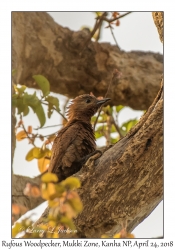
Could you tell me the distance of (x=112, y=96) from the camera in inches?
328

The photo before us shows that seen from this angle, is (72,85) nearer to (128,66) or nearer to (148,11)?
(128,66)

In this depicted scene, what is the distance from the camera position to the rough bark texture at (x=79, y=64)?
25.6ft

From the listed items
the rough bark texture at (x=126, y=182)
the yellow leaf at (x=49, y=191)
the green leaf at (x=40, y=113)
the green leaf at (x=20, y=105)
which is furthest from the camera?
the green leaf at (x=40, y=113)

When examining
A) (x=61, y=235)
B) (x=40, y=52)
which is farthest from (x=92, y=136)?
(x=40, y=52)

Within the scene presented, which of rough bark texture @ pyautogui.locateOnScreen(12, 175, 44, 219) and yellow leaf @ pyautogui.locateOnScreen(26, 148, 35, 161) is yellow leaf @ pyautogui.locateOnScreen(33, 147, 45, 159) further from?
rough bark texture @ pyautogui.locateOnScreen(12, 175, 44, 219)

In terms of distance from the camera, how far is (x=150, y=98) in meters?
8.77

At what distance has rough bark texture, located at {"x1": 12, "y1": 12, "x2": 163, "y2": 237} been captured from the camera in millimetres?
4352

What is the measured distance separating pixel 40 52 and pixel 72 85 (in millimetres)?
794

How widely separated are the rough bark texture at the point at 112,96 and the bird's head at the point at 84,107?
48.3 inches

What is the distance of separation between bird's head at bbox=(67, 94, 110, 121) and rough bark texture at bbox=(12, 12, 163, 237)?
4.02ft

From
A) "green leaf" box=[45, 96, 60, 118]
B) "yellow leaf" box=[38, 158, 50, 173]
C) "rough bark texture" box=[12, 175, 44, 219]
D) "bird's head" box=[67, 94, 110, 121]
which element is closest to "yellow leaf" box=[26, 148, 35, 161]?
"yellow leaf" box=[38, 158, 50, 173]

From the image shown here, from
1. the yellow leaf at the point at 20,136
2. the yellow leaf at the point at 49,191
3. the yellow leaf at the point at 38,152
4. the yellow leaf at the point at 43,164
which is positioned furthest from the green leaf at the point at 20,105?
the yellow leaf at the point at 49,191

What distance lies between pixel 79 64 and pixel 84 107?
204cm

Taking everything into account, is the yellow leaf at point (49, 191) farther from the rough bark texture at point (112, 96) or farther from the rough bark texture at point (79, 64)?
the rough bark texture at point (79, 64)
